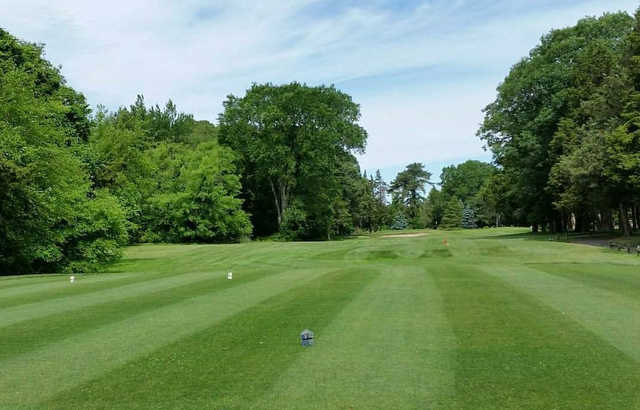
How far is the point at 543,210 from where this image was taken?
56.2 metres

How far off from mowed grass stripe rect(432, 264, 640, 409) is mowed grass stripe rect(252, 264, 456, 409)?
314 millimetres

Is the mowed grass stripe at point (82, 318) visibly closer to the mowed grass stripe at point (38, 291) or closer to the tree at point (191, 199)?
the mowed grass stripe at point (38, 291)

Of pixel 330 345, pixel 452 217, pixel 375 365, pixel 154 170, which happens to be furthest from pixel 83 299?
pixel 452 217

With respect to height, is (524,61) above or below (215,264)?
above

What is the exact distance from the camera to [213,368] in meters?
7.14

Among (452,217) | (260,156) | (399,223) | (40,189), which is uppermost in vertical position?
(260,156)

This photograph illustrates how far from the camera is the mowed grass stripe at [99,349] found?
21.6 feet

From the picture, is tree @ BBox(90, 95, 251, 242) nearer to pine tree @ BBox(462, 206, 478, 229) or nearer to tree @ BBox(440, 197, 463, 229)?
tree @ BBox(440, 197, 463, 229)

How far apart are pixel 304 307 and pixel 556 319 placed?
5.40 metres

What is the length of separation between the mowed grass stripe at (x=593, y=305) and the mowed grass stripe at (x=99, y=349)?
7.18 meters

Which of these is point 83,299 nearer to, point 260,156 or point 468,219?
point 260,156

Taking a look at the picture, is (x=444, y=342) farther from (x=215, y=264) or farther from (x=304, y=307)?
(x=215, y=264)

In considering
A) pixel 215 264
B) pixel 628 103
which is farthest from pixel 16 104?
pixel 628 103

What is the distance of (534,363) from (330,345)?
10.1 feet
